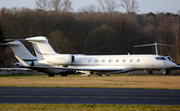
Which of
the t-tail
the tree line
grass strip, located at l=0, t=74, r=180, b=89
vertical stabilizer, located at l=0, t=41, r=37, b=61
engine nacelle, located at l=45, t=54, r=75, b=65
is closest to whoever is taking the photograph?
grass strip, located at l=0, t=74, r=180, b=89

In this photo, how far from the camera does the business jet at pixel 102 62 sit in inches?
1246

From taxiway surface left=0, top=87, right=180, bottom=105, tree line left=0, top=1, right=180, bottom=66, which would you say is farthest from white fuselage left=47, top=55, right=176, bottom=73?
tree line left=0, top=1, right=180, bottom=66

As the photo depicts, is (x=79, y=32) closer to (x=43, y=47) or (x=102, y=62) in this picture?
(x=43, y=47)

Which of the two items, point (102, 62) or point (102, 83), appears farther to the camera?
point (102, 62)

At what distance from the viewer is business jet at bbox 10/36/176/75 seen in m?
31.7

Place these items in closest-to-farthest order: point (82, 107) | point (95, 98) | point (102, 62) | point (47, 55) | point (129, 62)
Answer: point (82, 107)
point (95, 98)
point (129, 62)
point (102, 62)
point (47, 55)

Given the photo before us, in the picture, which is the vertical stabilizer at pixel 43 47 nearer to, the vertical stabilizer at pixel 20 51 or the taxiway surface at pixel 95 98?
the vertical stabilizer at pixel 20 51

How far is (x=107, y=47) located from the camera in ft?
224

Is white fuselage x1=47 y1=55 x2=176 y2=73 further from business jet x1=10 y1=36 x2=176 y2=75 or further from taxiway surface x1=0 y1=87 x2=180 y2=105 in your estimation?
taxiway surface x1=0 y1=87 x2=180 y2=105

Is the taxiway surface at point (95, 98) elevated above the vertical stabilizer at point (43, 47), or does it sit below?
below

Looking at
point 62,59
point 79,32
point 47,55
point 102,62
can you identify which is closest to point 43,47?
point 47,55

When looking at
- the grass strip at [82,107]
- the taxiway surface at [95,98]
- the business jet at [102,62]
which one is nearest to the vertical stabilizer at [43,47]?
the business jet at [102,62]

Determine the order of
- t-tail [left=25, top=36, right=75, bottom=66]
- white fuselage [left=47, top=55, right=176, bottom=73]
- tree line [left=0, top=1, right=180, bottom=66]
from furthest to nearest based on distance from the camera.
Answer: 1. tree line [left=0, top=1, right=180, bottom=66]
2. t-tail [left=25, top=36, right=75, bottom=66]
3. white fuselage [left=47, top=55, right=176, bottom=73]

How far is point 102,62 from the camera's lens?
33.3m
